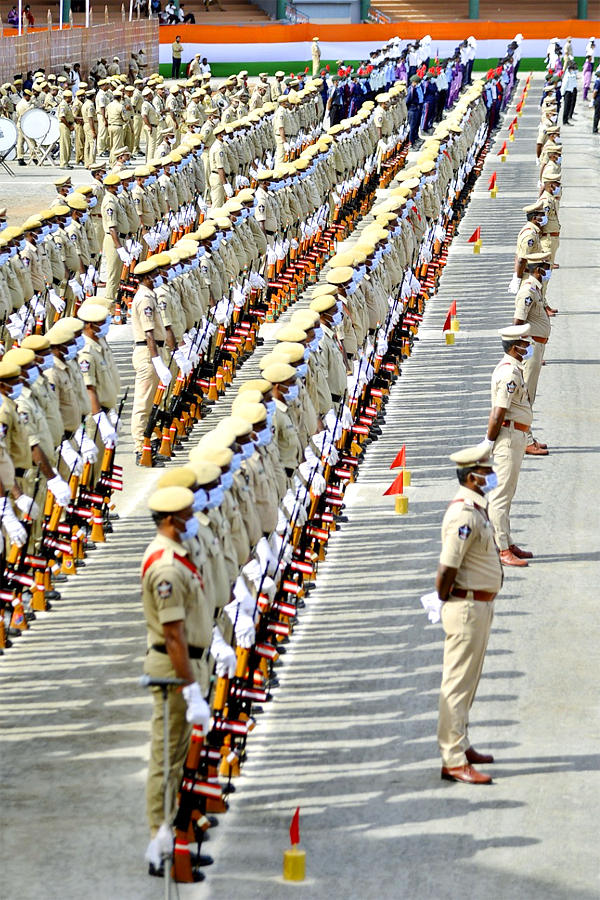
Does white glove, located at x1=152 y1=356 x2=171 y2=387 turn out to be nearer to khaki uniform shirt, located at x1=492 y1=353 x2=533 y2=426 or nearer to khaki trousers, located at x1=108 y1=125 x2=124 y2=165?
khaki uniform shirt, located at x1=492 y1=353 x2=533 y2=426

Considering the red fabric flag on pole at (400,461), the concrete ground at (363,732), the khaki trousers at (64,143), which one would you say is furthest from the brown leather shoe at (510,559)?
the khaki trousers at (64,143)

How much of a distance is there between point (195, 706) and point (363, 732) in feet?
6.24

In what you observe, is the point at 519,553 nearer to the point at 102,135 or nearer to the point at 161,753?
the point at 161,753

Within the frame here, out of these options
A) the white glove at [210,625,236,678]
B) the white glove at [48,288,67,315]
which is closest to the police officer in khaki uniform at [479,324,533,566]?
the white glove at [210,625,236,678]

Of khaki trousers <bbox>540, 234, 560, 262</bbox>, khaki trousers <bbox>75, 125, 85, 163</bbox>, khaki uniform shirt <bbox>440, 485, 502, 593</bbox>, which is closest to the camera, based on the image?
khaki uniform shirt <bbox>440, 485, 502, 593</bbox>

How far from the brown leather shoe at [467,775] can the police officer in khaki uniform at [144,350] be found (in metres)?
5.95

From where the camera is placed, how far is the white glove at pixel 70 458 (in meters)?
10.7

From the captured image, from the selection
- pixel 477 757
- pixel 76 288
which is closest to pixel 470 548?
pixel 477 757

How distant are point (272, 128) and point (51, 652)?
74.0ft

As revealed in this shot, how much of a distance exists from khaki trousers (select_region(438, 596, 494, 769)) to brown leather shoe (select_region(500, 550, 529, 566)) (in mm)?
3059

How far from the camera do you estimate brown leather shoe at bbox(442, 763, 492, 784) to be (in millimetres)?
7711

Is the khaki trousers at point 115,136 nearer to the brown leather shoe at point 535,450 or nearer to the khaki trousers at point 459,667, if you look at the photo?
the brown leather shoe at point 535,450

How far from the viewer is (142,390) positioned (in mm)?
13062

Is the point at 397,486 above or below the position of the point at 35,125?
below
